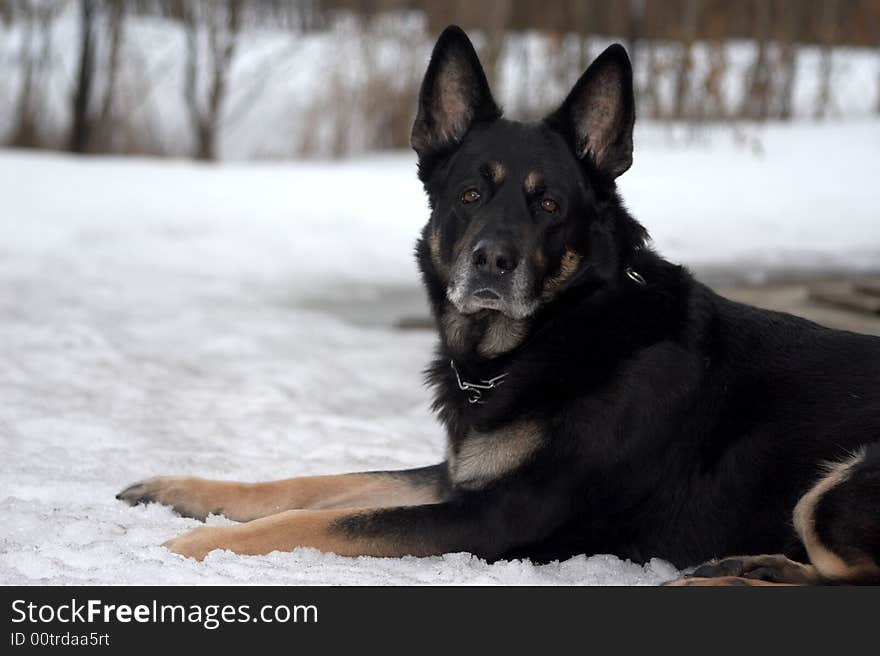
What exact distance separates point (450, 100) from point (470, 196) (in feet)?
1.58

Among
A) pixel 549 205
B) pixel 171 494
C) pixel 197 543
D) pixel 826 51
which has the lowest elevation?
pixel 171 494

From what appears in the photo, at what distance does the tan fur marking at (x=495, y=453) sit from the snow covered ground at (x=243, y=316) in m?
0.29

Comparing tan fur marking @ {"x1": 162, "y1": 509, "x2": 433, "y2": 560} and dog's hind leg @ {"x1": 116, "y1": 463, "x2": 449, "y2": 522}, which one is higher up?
tan fur marking @ {"x1": 162, "y1": 509, "x2": 433, "y2": 560}

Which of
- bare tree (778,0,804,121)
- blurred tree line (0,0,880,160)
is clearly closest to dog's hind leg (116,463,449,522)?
blurred tree line (0,0,880,160)

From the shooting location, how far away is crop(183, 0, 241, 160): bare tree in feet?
46.4

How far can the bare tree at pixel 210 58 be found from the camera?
1414 centimetres

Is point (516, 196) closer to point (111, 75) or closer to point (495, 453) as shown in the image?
point (495, 453)

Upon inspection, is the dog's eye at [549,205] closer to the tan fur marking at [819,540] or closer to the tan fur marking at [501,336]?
the tan fur marking at [501,336]

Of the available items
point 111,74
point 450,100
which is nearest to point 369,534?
point 450,100

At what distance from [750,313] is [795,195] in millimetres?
9048

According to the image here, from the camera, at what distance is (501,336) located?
4.02 meters

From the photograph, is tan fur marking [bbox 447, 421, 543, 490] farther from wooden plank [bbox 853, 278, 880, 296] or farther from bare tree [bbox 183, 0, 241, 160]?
bare tree [bbox 183, 0, 241, 160]

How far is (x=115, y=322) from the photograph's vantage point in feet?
24.5

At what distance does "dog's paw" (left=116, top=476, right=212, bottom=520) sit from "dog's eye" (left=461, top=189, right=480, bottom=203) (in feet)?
4.90
